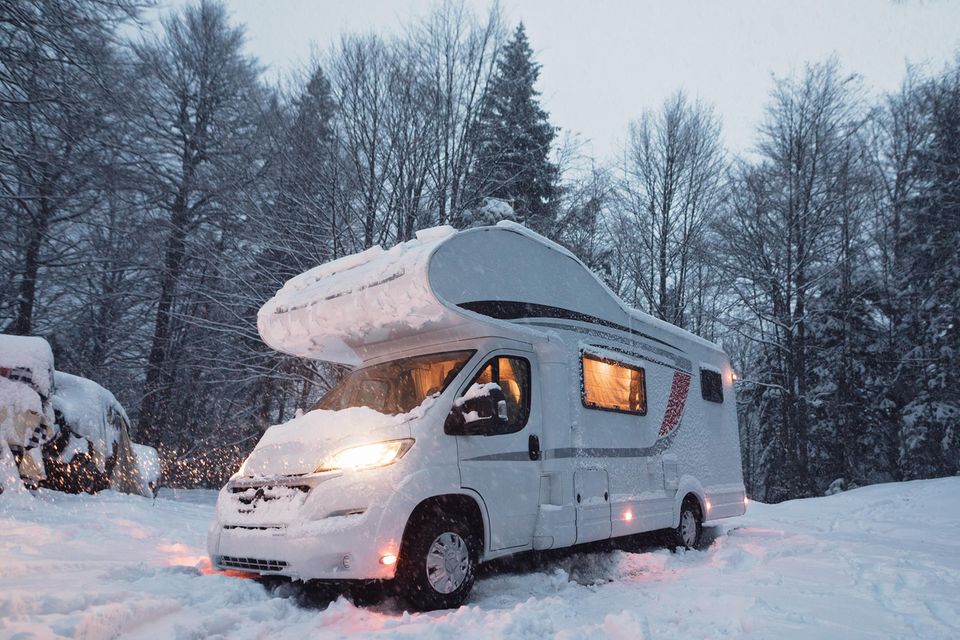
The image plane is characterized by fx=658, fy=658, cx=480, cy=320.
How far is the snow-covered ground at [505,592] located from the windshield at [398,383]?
1596 mm

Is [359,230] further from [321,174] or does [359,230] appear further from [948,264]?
[948,264]

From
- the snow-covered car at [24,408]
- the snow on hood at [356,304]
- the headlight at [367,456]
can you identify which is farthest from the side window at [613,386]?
the snow-covered car at [24,408]

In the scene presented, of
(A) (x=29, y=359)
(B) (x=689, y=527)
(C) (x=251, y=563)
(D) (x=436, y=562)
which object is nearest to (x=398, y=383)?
(D) (x=436, y=562)

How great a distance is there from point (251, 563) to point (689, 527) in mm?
5766

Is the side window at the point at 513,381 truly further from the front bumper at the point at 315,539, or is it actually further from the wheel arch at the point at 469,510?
the front bumper at the point at 315,539

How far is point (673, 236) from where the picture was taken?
21.6 metres

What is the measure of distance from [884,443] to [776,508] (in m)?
12.1

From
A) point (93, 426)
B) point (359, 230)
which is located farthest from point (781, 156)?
point (93, 426)

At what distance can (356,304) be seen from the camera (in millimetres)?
5996

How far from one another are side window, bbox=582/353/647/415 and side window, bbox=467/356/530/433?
0.90 meters

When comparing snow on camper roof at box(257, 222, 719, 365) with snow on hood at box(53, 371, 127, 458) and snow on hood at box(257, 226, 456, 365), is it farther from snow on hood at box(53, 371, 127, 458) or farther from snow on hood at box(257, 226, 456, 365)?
snow on hood at box(53, 371, 127, 458)

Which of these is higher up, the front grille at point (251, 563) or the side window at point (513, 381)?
the side window at point (513, 381)

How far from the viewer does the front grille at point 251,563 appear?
468 centimetres

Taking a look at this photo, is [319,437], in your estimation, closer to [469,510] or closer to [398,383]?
[398,383]
